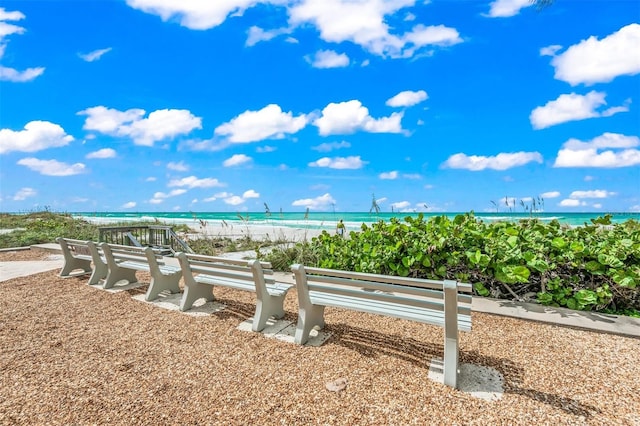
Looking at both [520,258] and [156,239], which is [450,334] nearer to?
[520,258]

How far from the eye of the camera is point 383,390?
2.48m

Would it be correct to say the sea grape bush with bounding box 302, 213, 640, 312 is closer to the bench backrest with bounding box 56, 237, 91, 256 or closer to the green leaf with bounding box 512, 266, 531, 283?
the green leaf with bounding box 512, 266, 531, 283

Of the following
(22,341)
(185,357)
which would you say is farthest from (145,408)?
(22,341)

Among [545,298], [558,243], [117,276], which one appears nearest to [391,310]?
[545,298]

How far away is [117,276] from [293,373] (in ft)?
13.6

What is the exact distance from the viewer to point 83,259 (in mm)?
6371

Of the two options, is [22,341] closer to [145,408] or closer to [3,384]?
[3,384]

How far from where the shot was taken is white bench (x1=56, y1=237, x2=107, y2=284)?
18.9 feet

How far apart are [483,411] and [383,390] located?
64 centimetres

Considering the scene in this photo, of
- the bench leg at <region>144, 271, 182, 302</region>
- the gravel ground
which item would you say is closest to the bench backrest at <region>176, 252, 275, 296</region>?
the gravel ground

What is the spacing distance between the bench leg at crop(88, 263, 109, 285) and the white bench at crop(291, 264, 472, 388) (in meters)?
4.25

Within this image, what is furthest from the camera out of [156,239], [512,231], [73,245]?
[156,239]

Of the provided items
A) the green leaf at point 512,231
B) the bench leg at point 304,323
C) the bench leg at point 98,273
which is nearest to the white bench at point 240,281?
the bench leg at point 304,323

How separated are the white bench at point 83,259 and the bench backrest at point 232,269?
247 centimetres
